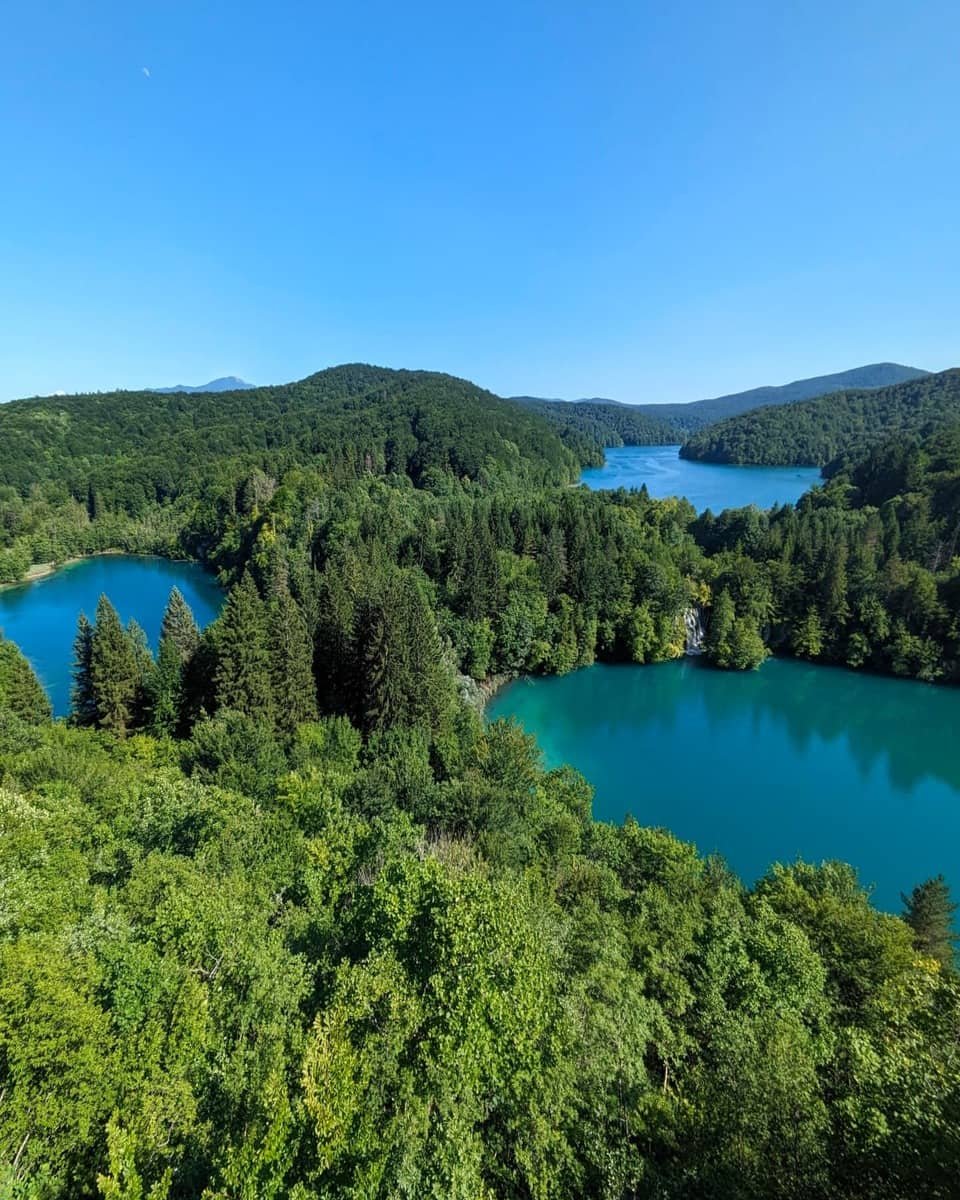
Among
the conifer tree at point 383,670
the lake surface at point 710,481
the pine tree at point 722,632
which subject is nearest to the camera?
the conifer tree at point 383,670

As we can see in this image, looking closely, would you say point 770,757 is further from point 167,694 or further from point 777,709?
point 167,694

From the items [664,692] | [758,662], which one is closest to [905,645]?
[758,662]

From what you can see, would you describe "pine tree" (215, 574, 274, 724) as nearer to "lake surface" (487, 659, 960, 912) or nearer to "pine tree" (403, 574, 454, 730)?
"pine tree" (403, 574, 454, 730)

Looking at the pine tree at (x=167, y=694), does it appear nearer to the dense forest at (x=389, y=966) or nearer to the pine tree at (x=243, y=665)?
the dense forest at (x=389, y=966)

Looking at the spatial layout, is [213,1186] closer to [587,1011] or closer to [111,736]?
[587,1011]

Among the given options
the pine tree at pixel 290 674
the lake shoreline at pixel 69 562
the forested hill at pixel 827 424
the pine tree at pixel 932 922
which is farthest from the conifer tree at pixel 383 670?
the forested hill at pixel 827 424

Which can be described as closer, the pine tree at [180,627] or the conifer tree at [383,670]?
the conifer tree at [383,670]
